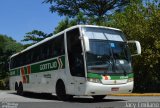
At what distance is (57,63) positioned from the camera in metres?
20.7

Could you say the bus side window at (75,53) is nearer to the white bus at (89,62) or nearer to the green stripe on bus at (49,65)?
the white bus at (89,62)

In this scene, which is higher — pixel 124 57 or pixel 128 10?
pixel 128 10

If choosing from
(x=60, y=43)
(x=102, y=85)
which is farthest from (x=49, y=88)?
(x=102, y=85)

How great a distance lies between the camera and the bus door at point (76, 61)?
18125mm

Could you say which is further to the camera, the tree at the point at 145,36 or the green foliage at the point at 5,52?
the green foliage at the point at 5,52

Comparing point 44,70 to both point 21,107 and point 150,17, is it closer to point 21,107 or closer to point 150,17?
point 21,107

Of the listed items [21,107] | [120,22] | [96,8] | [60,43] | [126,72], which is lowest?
[21,107]

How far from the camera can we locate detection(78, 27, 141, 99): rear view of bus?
57.9 feet

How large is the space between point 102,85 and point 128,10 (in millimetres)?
14082

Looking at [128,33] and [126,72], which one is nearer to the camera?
[126,72]

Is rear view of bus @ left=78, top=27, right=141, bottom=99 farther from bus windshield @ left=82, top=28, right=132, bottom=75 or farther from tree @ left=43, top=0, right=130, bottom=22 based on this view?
tree @ left=43, top=0, right=130, bottom=22

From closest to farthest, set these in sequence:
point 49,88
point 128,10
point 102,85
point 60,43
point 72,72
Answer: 1. point 102,85
2. point 72,72
3. point 60,43
4. point 49,88
5. point 128,10

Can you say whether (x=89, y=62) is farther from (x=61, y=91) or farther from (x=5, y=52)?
(x=5, y=52)

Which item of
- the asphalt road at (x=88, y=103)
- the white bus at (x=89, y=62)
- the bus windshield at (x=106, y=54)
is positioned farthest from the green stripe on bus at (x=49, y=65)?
the bus windshield at (x=106, y=54)
